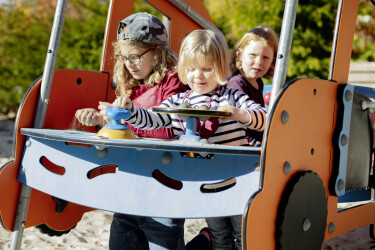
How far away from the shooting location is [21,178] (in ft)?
6.16

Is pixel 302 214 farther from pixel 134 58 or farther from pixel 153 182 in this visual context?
pixel 134 58

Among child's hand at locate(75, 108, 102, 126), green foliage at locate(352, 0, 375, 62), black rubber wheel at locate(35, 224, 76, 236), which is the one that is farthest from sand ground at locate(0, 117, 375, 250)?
green foliage at locate(352, 0, 375, 62)

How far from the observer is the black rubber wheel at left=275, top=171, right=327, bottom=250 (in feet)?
4.80

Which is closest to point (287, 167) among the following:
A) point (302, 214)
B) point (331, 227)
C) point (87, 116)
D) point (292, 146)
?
point (292, 146)

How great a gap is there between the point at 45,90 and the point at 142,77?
1.57 ft

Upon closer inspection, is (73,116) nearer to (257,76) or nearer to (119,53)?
(119,53)

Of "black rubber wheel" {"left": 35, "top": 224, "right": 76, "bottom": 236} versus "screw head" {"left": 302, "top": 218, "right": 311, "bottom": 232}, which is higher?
"screw head" {"left": 302, "top": 218, "right": 311, "bottom": 232}

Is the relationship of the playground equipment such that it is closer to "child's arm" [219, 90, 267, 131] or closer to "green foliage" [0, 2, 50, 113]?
"child's arm" [219, 90, 267, 131]

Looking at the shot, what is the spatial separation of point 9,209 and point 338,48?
1479mm

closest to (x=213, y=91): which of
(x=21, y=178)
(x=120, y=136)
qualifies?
(x=120, y=136)

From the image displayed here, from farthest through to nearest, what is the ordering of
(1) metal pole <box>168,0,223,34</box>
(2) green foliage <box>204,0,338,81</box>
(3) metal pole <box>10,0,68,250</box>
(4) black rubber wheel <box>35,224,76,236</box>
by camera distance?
(2) green foliage <box>204,0,338,81</box> < (1) metal pole <box>168,0,223,34</box> < (4) black rubber wheel <box>35,224,76,236</box> < (3) metal pole <box>10,0,68,250</box>

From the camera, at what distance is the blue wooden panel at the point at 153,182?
58.9 inches

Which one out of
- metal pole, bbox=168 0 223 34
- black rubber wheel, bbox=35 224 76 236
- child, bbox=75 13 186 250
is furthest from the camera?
metal pole, bbox=168 0 223 34

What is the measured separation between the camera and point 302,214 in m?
1.54
